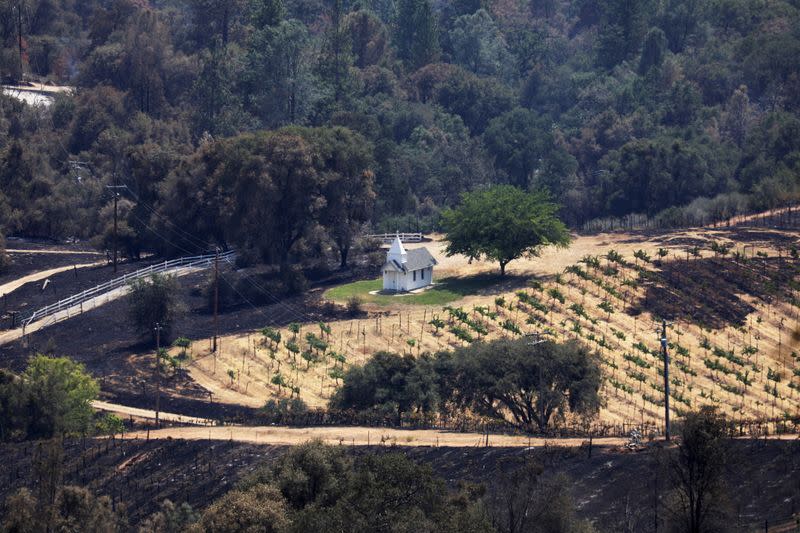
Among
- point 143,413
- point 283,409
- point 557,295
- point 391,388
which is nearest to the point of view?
point 283,409

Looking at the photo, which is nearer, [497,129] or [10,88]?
[497,129]

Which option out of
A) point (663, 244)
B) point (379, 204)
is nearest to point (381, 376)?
point (663, 244)

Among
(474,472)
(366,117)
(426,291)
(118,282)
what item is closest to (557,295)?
(426,291)

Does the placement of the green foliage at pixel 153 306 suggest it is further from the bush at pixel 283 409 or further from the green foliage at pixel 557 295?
the green foliage at pixel 557 295

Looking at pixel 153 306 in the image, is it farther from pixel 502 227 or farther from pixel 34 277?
pixel 502 227

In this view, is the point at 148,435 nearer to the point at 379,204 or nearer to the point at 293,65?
the point at 379,204

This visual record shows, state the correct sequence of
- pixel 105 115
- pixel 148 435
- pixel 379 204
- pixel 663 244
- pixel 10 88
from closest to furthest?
pixel 148 435
pixel 663 244
pixel 379 204
pixel 105 115
pixel 10 88

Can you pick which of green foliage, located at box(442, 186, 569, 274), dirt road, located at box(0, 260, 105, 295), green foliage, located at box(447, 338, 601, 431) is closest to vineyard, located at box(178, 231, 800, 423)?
green foliage, located at box(442, 186, 569, 274)
